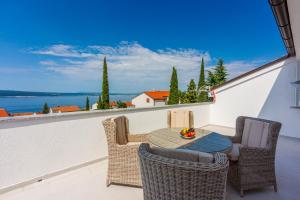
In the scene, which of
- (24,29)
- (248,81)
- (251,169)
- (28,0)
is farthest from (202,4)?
(24,29)

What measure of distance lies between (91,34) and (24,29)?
15.5 feet

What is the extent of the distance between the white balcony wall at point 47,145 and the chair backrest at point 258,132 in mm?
2607

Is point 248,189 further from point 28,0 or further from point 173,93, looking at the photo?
point 173,93

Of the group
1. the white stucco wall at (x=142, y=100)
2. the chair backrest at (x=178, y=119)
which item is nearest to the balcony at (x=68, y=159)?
the chair backrest at (x=178, y=119)

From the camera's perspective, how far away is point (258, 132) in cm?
282

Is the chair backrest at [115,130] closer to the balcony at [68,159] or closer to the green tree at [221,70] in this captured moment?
the balcony at [68,159]

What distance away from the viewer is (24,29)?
1255 centimetres

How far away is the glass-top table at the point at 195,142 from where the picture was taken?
92.7 inches

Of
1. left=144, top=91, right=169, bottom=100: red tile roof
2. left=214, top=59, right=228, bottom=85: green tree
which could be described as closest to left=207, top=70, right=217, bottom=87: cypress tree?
left=214, top=59, right=228, bottom=85: green tree

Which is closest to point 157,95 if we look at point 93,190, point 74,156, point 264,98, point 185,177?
point 264,98

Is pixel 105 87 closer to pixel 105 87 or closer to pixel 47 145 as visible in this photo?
pixel 105 87

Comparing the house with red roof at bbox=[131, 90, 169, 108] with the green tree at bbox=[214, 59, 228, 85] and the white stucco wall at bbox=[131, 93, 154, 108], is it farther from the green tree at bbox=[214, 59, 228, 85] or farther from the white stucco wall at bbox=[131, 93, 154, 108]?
the green tree at bbox=[214, 59, 228, 85]

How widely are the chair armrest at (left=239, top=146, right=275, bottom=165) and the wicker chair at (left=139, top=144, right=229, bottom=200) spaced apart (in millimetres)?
1320

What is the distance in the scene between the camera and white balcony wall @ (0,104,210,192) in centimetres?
264
